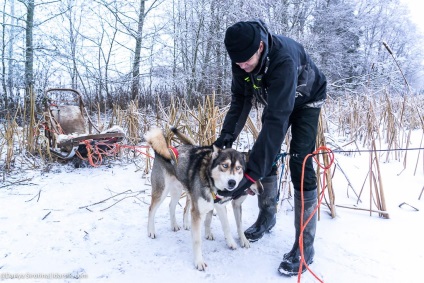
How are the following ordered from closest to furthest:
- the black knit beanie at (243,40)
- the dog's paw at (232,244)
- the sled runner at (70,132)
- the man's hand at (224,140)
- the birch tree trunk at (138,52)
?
the black knit beanie at (243,40), the dog's paw at (232,244), the man's hand at (224,140), the sled runner at (70,132), the birch tree trunk at (138,52)

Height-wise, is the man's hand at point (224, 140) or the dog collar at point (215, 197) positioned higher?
the man's hand at point (224, 140)

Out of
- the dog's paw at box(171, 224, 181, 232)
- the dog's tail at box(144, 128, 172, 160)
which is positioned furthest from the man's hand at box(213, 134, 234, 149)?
the dog's paw at box(171, 224, 181, 232)

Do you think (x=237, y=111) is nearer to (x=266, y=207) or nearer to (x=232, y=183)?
(x=232, y=183)

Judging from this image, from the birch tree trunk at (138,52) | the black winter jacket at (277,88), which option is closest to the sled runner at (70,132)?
the black winter jacket at (277,88)

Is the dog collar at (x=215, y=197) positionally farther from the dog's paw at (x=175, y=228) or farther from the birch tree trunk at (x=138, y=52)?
the birch tree trunk at (x=138, y=52)

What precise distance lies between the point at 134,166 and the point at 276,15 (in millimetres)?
12815

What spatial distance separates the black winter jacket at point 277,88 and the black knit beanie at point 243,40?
8cm

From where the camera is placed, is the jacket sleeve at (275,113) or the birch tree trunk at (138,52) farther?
the birch tree trunk at (138,52)

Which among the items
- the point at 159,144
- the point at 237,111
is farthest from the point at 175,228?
the point at 237,111

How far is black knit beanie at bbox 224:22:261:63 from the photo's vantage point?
1.59m

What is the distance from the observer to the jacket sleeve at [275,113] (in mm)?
1617

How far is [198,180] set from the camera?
2109mm

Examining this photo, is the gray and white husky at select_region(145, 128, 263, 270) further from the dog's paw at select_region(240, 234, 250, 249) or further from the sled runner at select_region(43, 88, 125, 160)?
the sled runner at select_region(43, 88, 125, 160)

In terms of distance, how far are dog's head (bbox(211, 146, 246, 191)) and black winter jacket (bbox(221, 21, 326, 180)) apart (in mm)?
253
